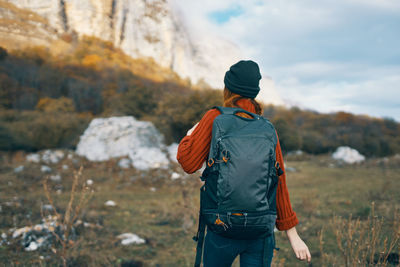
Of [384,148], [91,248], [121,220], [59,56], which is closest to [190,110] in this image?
[121,220]

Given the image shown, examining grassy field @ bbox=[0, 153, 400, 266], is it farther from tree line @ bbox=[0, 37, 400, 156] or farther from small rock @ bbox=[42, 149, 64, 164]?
tree line @ bbox=[0, 37, 400, 156]

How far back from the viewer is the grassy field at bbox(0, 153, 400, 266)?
3.95 metres

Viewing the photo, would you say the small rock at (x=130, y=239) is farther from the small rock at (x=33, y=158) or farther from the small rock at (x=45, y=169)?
the small rock at (x=33, y=158)

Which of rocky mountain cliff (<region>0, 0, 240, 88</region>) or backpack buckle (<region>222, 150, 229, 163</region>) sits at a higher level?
rocky mountain cliff (<region>0, 0, 240, 88</region>)

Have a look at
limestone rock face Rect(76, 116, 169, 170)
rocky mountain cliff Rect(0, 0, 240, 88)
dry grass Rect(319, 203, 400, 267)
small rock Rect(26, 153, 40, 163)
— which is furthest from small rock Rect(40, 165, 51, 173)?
Answer: rocky mountain cliff Rect(0, 0, 240, 88)

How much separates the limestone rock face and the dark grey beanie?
33.1 feet

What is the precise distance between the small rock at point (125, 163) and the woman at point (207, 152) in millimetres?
10167

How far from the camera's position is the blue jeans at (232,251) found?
4.69 feet

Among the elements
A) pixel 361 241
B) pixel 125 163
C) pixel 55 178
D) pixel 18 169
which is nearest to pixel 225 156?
pixel 361 241

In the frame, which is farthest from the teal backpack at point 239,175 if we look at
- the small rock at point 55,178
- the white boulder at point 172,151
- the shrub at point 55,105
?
the shrub at point 55,105

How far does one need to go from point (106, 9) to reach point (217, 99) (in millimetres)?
40066

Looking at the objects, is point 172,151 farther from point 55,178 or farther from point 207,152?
point 207,152

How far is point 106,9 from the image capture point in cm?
4647

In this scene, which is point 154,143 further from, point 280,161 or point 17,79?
point 280,161
